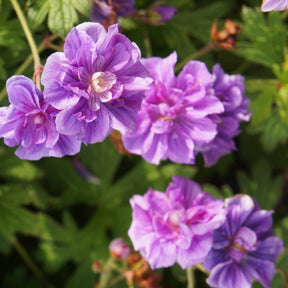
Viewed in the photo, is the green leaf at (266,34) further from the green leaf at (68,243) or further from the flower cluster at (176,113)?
the green leaf at (68,243)

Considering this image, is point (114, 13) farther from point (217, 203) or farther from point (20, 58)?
point (217, 203)

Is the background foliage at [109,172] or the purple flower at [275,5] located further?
the background foliage at [109,172]

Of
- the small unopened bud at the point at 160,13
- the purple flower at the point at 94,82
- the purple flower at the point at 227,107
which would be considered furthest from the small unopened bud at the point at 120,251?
the small unopened bud at the point at 160,13

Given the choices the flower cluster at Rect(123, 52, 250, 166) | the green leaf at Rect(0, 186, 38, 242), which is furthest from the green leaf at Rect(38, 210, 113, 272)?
the flower cluster at Rect(123, 52, 250, 166)

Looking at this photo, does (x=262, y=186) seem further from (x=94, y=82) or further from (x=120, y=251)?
(x=94, y=82)

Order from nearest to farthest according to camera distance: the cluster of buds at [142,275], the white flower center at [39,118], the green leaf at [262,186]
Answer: the white flower center at [39,118], the cluster of buds at [142,275], the green leaf at [262,186]

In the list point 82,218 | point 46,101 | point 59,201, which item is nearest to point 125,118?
point 46,101
